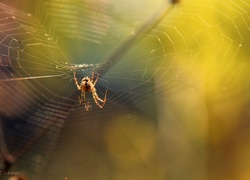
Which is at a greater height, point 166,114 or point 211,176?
point 166,114

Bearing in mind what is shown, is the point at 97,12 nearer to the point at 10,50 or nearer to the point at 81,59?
the point at 81,59

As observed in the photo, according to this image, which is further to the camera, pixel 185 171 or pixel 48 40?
pixel 185 171

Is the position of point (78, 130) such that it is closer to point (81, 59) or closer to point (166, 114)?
point (166, 114)

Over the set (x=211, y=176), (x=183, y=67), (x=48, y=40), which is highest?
(x=48, y=40)

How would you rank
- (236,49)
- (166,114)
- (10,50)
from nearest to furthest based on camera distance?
(10,50)
(236,49)
(166,114)

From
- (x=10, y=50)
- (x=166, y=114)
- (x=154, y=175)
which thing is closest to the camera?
(x=10, y=50)

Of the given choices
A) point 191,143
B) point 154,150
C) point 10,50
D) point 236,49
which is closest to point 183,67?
point 236,49

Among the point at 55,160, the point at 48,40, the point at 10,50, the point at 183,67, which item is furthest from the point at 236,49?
the point at 55,160
